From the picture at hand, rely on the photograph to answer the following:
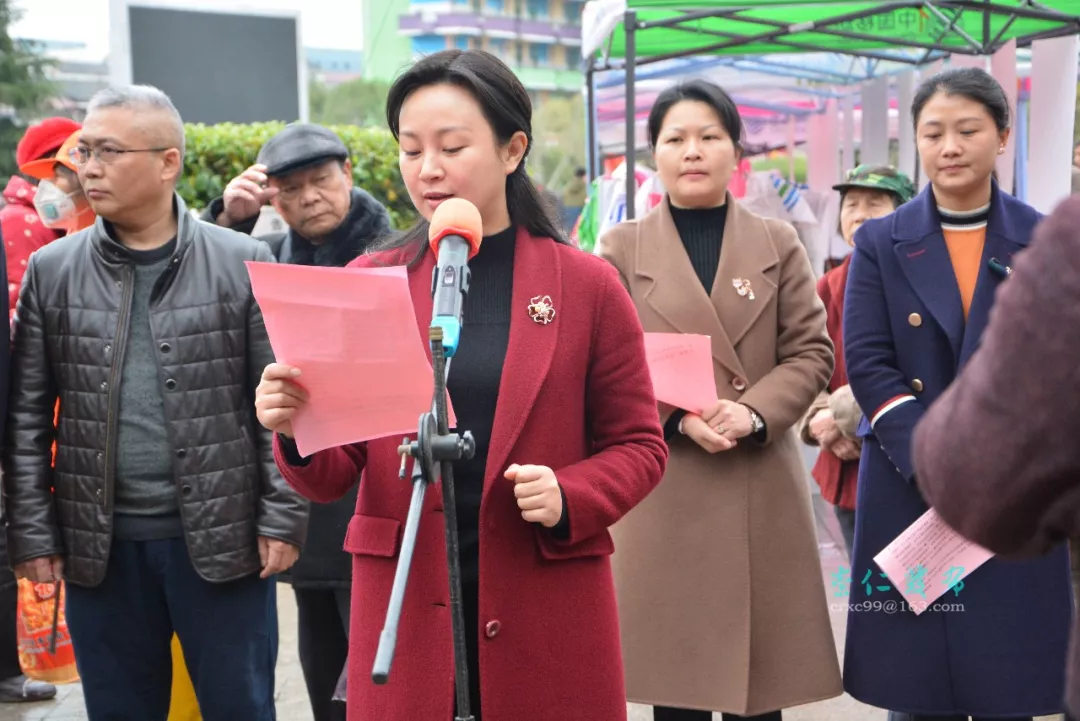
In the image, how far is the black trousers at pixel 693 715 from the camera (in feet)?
12.2

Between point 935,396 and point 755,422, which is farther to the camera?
point 755,422

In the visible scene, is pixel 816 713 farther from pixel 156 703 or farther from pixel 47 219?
pixel 47 219

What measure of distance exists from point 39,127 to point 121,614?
3.05 metres

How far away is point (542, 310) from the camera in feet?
8.29

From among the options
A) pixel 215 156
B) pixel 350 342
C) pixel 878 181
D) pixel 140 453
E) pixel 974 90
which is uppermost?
pixel 215 156

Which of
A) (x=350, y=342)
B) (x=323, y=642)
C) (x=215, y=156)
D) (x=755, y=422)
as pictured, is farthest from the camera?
(x=215, y=156)

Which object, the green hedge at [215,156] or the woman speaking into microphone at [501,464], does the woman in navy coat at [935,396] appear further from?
the green hedge at [215,156]

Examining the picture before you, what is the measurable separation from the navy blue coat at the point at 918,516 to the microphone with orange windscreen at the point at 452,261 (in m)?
1.68

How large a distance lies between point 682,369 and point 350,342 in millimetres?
1580

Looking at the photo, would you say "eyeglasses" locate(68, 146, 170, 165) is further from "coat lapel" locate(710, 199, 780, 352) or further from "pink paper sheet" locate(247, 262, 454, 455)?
"coat lapel" locate(710, 199, 780, 352)

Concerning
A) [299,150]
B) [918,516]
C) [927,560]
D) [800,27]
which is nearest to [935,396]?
[918,516]

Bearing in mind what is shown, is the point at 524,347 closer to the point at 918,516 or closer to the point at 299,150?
the point at 918,516

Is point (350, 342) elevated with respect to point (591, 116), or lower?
lower

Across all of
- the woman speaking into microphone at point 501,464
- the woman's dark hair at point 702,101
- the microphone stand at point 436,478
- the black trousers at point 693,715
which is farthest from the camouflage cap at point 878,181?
the microphone stand at point 436,478
